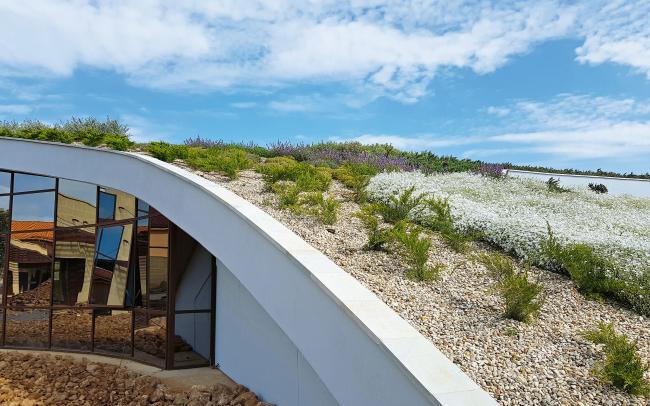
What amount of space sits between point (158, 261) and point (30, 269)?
4491 millimetres

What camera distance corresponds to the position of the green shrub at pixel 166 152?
1097 centimetres

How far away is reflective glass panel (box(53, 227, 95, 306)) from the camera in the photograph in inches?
407

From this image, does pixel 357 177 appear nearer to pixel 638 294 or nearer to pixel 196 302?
pixel 196 302

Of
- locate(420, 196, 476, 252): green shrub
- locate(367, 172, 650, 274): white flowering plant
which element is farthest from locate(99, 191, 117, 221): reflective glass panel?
locate(420, 196, 476, 252): green shrub

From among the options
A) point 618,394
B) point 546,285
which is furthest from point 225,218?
point 618,394

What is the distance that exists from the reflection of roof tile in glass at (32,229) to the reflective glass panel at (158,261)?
3.42 m

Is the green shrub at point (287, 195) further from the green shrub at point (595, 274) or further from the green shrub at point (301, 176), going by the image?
the green shrub at point (595, 274)

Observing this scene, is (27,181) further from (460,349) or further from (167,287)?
(460,349)

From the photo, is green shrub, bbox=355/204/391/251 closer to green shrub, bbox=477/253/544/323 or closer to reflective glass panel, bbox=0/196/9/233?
green shrub, bbox=477/253/544/323

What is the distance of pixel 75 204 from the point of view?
10664 mm

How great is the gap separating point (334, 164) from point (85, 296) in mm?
6356

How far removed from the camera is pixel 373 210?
791 centimetres

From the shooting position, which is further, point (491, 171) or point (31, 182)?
point (491, 171)

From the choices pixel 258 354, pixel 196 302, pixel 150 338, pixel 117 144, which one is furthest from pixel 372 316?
pixel 117 144
